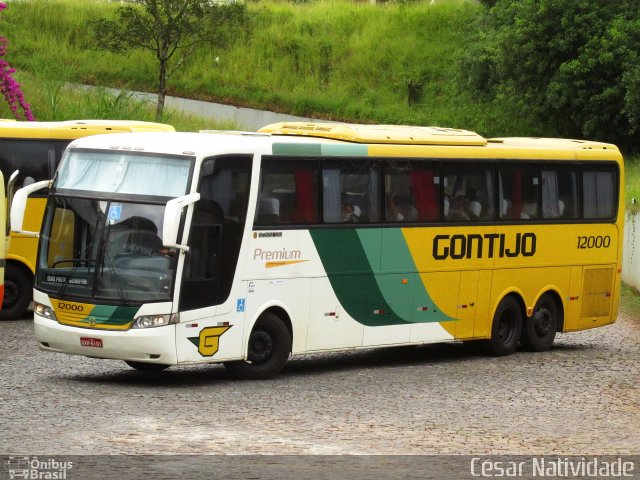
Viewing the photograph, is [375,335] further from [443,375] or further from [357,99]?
[357,99]

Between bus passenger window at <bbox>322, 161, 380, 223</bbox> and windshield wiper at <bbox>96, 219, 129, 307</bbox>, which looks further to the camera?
bus passenger window at <bbox>322, 161, 380, 223</bbox>

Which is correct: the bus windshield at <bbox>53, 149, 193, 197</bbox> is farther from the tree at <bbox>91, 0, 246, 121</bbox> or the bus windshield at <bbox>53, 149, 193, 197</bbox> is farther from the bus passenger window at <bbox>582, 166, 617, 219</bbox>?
the tree at <bbox>91, 0, 246, 121</bbox>

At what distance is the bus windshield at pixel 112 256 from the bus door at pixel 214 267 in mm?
367

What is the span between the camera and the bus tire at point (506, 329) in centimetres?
2139

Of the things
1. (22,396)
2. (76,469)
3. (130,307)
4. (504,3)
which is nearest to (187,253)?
(130,307)

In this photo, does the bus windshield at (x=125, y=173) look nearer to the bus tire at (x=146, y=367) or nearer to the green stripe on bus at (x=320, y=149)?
A: the green stripe on bus at (x=320, y=149)

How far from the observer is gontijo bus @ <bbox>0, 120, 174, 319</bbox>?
75.5 feet

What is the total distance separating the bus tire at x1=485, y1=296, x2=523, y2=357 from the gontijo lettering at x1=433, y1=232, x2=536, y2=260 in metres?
0.76

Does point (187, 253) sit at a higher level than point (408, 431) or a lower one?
higher

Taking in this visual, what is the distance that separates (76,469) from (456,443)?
12.0 feet

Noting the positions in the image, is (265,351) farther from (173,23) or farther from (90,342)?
(173,23)

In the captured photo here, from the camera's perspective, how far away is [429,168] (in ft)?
65.3

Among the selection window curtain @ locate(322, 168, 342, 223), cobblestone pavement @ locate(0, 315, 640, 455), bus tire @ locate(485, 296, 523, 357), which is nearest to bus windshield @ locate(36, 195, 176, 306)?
cobblestone pavement @ locate(0, 315, 640, 455)

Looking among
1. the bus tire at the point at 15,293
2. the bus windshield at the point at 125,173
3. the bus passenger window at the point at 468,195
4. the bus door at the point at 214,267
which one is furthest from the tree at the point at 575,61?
the bus windshield at the point at 125,173
